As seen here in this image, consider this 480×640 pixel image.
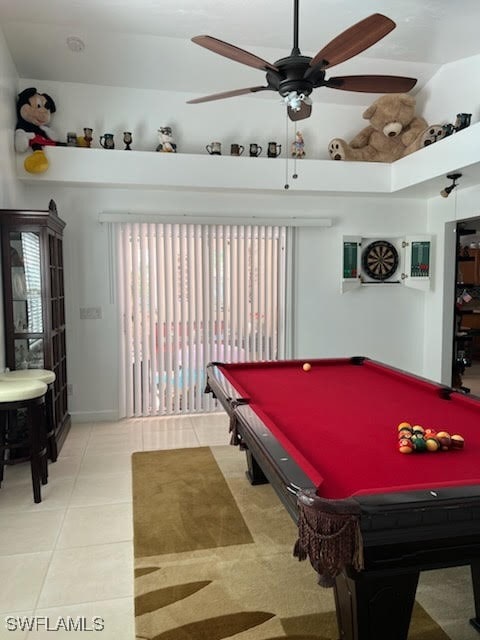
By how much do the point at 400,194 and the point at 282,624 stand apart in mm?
4502

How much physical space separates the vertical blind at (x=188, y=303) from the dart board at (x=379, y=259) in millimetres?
997

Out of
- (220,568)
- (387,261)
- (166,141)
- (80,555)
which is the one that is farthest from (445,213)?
(80,555)

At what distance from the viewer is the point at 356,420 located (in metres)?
2.32

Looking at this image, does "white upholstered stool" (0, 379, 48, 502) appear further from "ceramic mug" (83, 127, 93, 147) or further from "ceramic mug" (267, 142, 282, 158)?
"ceramic mug" (267, 142, 282, 158)

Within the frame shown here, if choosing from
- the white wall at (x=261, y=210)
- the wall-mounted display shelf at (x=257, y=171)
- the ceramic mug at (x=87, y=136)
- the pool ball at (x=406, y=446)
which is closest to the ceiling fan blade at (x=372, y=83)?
the wall-mounted display shelf at (x=257, y=171)

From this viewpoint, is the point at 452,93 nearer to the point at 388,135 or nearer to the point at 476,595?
the point at 388,135

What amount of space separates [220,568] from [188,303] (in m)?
3.08

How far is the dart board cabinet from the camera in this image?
544 cm

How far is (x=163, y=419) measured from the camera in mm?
5027

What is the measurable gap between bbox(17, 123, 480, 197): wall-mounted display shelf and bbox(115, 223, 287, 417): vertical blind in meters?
0.52

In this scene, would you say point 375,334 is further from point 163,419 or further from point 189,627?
point 189,627

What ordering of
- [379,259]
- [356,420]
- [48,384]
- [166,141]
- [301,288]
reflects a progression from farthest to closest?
1. [379,259]
2. [301,288]
3. [166,141]
4. [48,384]
5. [356,420]

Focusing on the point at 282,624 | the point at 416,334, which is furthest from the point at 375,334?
the point at 282,624

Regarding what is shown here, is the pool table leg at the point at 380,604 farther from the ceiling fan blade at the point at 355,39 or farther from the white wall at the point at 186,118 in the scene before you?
the white wall at the point at 186,118
